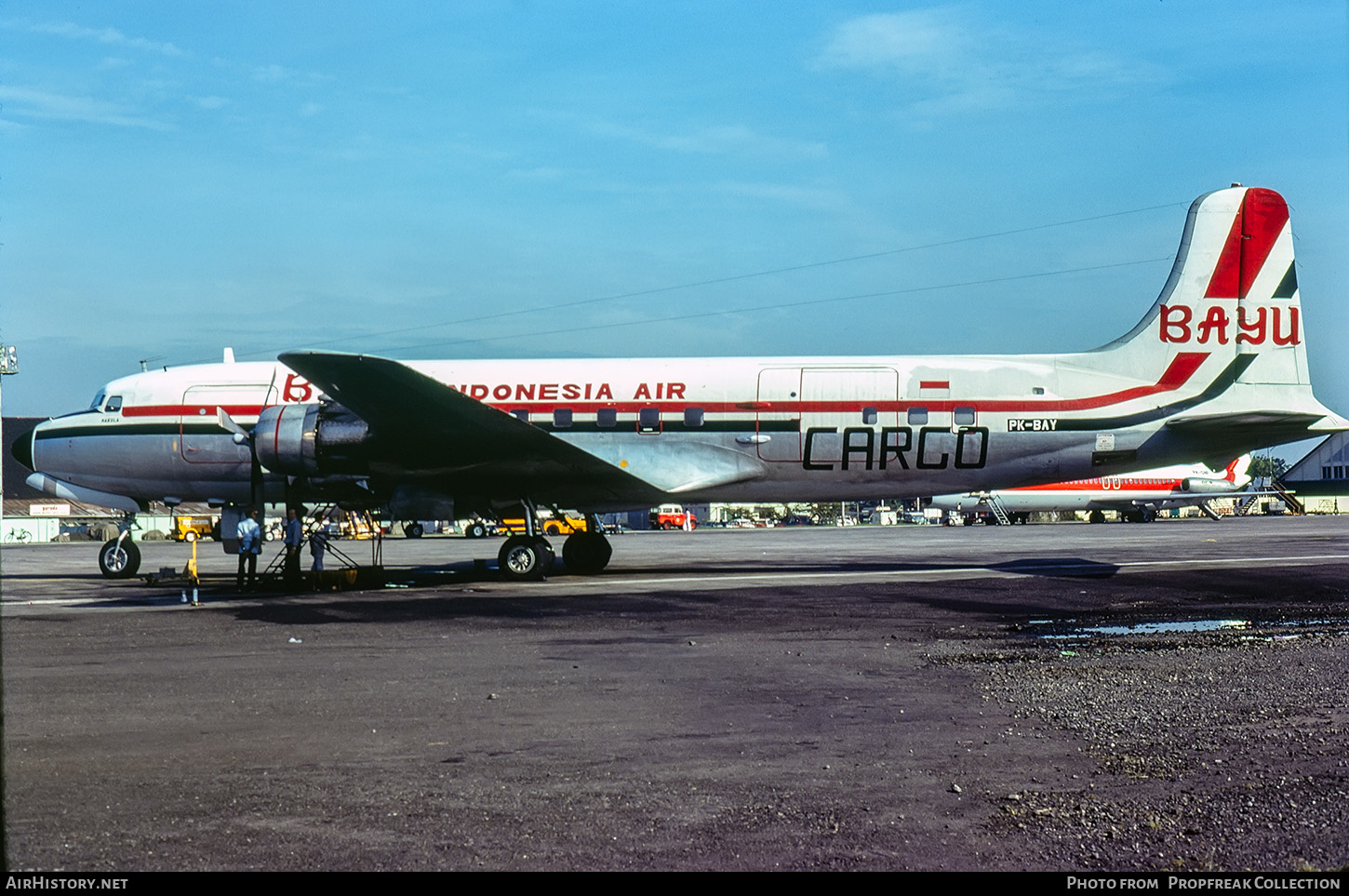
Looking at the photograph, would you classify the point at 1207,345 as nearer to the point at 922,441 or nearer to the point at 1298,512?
the point at 922,441

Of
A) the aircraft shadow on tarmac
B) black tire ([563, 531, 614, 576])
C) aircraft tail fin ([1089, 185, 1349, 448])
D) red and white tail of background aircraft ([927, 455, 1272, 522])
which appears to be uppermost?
aircraft tail fin ([1089, 185, 1349, 448])

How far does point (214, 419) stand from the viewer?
23.5 meters

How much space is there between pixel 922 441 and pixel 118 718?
1673 centimetres

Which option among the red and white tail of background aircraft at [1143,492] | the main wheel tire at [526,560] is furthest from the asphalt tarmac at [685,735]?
the red and white tail of background aircraft at [1143,492]

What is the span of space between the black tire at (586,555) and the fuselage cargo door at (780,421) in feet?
14.5

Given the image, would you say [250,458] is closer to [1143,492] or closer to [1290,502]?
[1143,492]

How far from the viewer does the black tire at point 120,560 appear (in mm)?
24719

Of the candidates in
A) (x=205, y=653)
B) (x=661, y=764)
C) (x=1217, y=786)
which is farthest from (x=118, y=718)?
(x=1217, y=786)

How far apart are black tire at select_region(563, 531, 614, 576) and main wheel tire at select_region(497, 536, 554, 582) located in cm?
247

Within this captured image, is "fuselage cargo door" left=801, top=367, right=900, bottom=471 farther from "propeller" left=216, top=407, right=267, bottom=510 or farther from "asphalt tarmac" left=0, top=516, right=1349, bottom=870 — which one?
"propeller" left=216, top=407, right=267, bottom=510

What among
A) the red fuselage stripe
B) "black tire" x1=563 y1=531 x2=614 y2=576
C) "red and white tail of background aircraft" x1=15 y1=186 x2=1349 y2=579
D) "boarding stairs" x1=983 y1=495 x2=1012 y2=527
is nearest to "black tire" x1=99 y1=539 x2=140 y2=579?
"red and white tail of background aircraft" x1=15 y1=186 x2=1349 y2=579

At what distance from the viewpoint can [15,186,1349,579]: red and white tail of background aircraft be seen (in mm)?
21844

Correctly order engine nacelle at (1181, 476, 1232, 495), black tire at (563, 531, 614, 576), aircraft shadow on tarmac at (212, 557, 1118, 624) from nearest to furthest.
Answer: aircraft shadow on tarmac at (212, 557, 1118, 624)
black tire at (563, 531, 614, 576)
engine nacelle at (1181, 476, 1232, 495)

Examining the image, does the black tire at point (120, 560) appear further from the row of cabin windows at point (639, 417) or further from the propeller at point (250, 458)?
the row of cabin windows at point (639, 417)
